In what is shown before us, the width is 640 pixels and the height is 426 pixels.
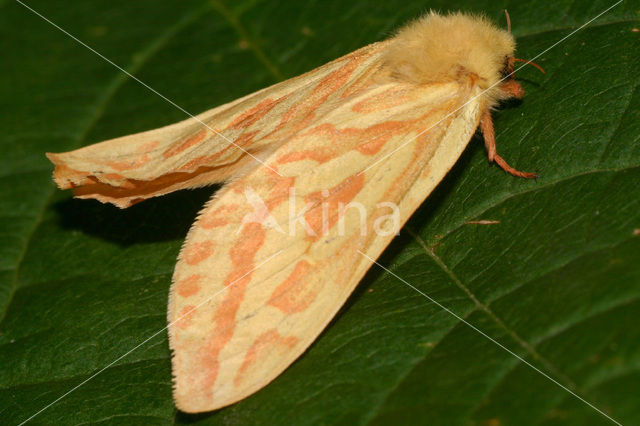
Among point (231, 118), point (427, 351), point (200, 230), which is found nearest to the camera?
point (427, 351)

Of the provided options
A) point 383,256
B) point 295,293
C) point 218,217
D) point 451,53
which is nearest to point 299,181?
point 218,217

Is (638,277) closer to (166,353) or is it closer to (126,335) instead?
(166,353)

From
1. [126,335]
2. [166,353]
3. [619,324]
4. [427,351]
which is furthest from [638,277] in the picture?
[126,335]

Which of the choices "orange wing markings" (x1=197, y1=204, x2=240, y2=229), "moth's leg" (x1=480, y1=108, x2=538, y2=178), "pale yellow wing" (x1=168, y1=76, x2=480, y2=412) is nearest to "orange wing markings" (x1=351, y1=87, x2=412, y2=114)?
"pale yellow wing" (x1=168, y1=76, x2=480, y2=412)

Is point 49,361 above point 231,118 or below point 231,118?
below

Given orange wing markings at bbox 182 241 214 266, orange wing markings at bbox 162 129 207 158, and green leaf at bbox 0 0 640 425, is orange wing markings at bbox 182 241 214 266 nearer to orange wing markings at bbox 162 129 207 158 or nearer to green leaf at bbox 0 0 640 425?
green leaf at bbox 0 0 640 425

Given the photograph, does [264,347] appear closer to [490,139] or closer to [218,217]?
[218,217]

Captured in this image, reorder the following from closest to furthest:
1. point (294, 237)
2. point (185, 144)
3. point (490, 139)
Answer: point (294, 237), point (490, 139), point (185, 144)
